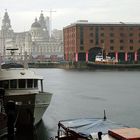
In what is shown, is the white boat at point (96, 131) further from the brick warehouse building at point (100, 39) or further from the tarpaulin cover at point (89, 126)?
the brick warehouse building at point (100, 39)

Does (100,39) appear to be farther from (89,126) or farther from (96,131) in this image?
(96,131)

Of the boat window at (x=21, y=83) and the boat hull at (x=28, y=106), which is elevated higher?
the boat window at (x=21, y=83)

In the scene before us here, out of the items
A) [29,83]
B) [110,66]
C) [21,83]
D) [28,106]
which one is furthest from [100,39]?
[28,106]

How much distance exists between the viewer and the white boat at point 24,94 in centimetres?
3884

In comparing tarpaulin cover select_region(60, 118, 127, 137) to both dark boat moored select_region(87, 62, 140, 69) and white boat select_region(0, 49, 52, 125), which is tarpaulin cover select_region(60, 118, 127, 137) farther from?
dark boat moored select_region(87, 62, 140, 69)

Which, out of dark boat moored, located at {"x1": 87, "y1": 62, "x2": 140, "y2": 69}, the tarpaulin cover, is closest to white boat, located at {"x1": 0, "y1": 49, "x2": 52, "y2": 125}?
the tarpaulin cover

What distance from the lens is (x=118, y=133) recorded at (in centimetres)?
2188

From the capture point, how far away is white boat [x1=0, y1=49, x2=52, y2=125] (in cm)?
3884

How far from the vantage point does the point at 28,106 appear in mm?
39031

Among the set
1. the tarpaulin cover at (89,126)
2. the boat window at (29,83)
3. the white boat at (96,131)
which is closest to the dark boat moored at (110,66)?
the boat window at (29,83)

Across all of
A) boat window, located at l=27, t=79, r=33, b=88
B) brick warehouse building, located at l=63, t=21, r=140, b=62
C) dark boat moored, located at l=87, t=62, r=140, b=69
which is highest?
brick warehouse building, located at l=63, t=21, r=140, b=62

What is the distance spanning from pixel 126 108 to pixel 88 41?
136 meters

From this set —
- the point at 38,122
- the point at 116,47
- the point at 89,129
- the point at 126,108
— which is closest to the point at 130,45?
the point at 116,47

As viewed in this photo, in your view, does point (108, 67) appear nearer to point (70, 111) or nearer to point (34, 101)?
point (70, 111)
